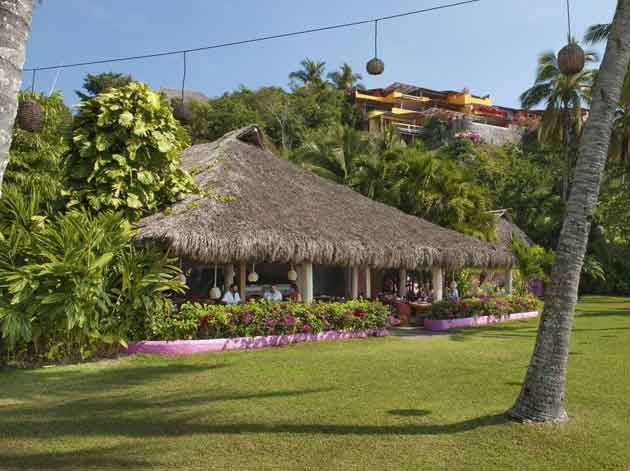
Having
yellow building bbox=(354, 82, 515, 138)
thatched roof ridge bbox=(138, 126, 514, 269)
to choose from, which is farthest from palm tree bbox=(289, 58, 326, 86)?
thatched roof ridge bbox=(138, 126, 514, 269)

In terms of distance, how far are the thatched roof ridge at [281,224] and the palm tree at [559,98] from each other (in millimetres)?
14745

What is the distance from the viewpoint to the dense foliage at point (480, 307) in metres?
15.8

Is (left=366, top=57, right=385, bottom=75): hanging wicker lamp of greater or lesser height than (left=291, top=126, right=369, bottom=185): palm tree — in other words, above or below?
below

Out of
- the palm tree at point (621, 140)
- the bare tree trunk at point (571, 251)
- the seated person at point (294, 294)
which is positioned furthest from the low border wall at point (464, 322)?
the palm tree at point (621, 140)

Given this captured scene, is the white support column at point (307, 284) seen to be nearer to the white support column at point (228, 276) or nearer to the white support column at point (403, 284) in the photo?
the white support column at point (228, 276)

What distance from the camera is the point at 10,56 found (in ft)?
9.07

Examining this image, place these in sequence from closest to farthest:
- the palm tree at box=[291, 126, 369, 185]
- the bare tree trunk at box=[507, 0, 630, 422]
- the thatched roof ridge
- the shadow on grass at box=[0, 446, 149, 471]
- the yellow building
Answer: the shadow on grass at box=[0, 446, 149, 471] < the bare tree trunk at box=[507, 0, 630, 422] < the thatched roof ridge < the palm tree at box=[291, 126, 369, 185] < the yellow building

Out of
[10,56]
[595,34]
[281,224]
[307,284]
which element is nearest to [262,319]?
[307,284]

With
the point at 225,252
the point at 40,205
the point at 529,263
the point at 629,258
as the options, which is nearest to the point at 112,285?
Answer: the point at 225,252

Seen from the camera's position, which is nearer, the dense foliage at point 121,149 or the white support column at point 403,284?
the dense foliage at point 121,149

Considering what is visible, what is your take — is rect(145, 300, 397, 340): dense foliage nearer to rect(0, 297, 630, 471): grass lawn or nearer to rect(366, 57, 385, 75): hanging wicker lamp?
rect(0, 297, 630, 471): grass lawn

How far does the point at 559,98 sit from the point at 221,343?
82.7ft

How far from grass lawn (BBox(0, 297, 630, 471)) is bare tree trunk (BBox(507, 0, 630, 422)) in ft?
1.04

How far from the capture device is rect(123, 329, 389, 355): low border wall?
34.4 ft
